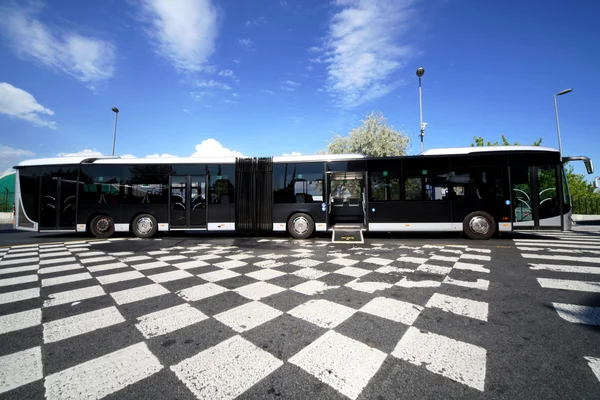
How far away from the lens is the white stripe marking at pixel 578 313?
259cm

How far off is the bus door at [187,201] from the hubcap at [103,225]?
252cm

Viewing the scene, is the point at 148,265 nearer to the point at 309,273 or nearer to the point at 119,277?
the point at 119,277

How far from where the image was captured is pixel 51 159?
9711mm

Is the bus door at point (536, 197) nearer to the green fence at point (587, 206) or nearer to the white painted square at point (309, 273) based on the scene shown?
the white painted square at point (309, 273)

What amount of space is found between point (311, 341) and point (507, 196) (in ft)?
31.5

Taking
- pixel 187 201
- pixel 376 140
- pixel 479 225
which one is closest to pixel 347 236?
Result: pixel 479 225

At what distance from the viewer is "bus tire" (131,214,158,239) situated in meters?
9.55

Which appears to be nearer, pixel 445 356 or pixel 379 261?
pixel 445 356

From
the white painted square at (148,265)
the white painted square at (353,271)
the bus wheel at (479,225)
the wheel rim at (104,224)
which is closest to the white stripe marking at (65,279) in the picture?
the white painted square at (148,265)

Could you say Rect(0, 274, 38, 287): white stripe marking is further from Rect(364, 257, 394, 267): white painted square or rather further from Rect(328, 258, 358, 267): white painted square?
Rect(364, 257, 394, 267): white painted square

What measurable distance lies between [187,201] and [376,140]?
21.8 metres

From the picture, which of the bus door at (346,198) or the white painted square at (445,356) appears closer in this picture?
the white painted square at (445,356)

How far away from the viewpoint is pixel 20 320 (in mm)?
2689

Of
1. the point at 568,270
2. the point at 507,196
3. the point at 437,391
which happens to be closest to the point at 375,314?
the point at 437,391
